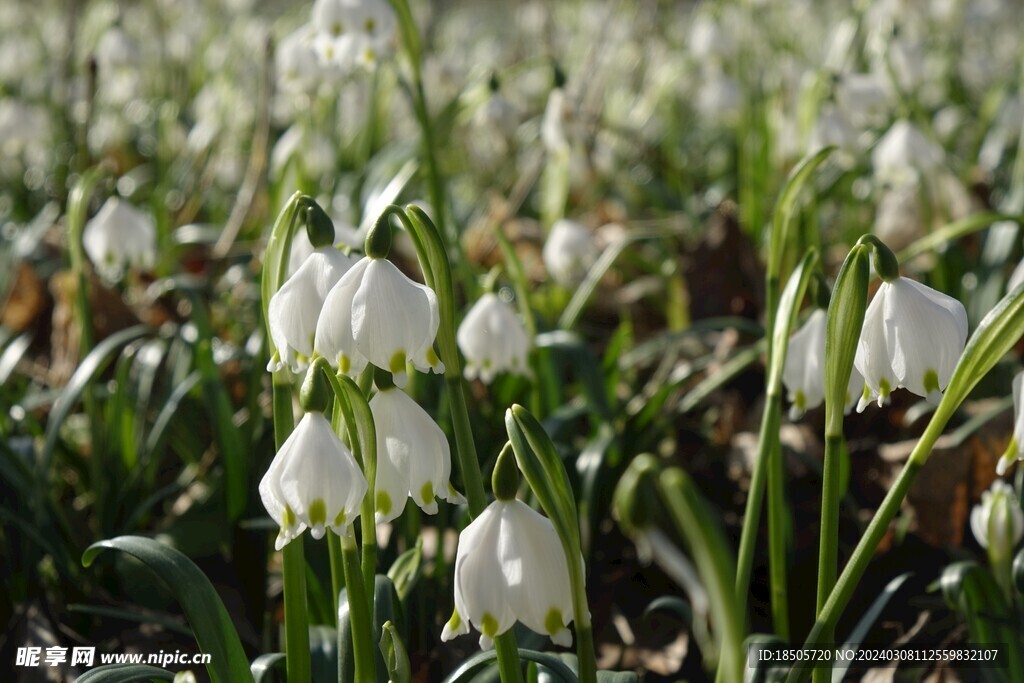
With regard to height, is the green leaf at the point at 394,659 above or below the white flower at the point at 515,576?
below

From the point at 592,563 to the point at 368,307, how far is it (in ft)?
3.11

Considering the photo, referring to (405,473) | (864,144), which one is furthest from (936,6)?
(405,473)

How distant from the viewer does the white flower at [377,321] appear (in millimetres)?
962

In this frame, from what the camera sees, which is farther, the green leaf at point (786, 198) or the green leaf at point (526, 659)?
the green leaf at point (786, 198)

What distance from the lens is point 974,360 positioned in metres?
0.98

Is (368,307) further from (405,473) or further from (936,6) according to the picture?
(936,6)

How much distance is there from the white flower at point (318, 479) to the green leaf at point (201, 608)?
0.79 feet

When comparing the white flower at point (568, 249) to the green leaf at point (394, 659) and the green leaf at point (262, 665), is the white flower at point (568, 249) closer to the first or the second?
the green leaf at point (262, 665)

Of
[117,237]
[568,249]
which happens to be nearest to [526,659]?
[568,249]

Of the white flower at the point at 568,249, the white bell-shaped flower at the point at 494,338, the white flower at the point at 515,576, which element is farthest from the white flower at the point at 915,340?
the white flower at the point at 568,249

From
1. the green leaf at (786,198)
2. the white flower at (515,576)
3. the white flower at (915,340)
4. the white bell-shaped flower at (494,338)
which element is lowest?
the white flower at (515,576)

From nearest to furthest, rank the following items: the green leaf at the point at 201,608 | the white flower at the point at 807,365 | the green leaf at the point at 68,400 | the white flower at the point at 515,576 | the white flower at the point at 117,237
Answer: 1. the white flower at the point at 515,576
2. the green leaf at the point at 201,608
3. the white flower at the point at 807,365
4. the green leaf at the point at 68,400
5. the white flower at the point at 117,237

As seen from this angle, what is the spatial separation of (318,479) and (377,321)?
0.15 metres

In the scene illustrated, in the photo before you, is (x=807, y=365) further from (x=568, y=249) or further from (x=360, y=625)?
(x=568, y=249)
